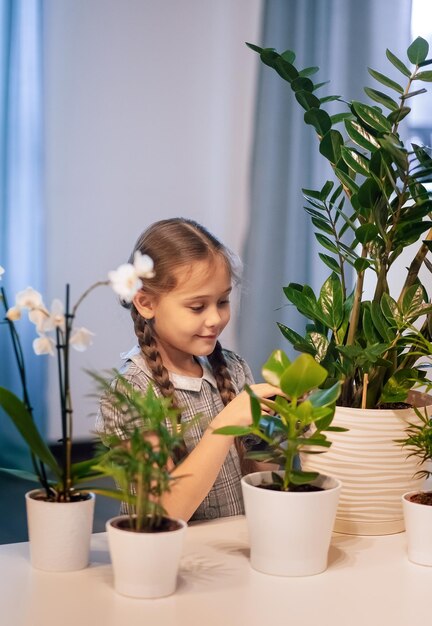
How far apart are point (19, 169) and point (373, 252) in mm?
2593

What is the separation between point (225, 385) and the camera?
182cm

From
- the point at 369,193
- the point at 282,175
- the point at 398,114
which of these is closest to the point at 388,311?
the point at 369,193

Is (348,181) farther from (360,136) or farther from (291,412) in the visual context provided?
(291,412)

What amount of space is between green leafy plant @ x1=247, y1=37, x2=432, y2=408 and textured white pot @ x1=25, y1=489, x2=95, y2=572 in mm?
416

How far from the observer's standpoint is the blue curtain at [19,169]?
11.7 ft

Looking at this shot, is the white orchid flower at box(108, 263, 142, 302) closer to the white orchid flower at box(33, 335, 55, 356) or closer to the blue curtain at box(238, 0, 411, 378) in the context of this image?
the white orchid flower at box(33, 335, 55, 356)

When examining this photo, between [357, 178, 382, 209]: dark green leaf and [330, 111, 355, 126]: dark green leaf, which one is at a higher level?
[330, 111, 355, 126]: dark green leaf

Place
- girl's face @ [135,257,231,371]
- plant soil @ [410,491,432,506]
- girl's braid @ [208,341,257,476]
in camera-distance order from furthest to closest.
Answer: girl's braid @ [208,341,257,476]
girl's face @ [135,257,231,371]
plant soil @ [410,491,432,506]

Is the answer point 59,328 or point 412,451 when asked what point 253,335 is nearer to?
point 412,451

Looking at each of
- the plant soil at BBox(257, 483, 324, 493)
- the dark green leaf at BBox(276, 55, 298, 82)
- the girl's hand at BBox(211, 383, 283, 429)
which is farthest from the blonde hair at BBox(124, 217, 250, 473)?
the plant soil at BBox(257, 483, 324, 493)

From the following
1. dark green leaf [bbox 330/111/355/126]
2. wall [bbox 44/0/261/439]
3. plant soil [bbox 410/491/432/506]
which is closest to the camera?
plant soil [bbox 410/491/432/506]

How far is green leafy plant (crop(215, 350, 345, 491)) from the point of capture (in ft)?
3.28

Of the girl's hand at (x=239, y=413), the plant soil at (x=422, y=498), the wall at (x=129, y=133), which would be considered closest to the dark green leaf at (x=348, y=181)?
the girl's hand at (x=239, y=413)

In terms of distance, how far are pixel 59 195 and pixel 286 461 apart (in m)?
2.91
